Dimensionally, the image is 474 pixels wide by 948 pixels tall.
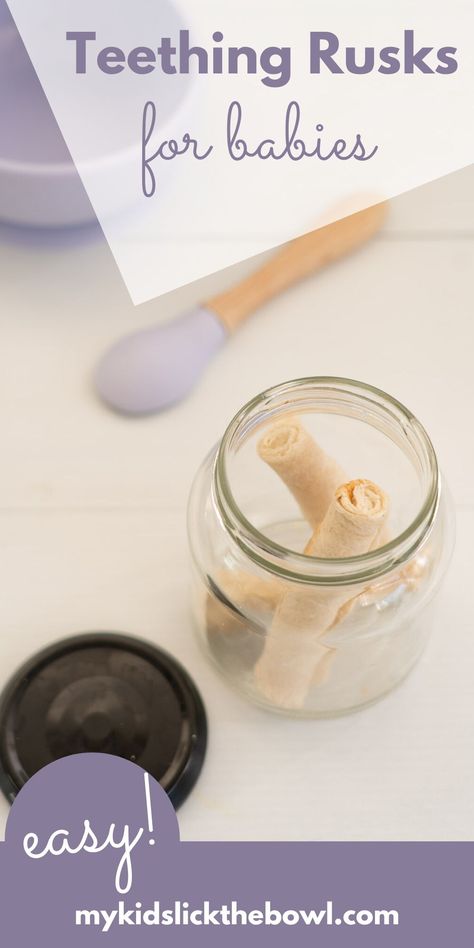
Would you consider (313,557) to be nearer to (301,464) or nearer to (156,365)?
(301,464)

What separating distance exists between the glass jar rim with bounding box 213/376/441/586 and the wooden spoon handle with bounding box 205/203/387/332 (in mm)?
159

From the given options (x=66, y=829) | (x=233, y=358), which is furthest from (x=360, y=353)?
(x=66, y=829)

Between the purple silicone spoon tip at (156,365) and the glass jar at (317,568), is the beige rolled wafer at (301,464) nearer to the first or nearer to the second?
the glass jar at (317,568)

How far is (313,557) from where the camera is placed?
428 millimetres

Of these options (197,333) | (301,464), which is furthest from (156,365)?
(301,464)

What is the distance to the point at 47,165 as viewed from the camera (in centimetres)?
61

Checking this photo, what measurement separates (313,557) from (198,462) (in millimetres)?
182

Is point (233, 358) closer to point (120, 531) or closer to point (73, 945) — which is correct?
point (120, 531)

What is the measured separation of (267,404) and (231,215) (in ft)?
0.78

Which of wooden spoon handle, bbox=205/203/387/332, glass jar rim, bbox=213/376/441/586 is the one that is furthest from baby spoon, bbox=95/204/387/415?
glass jar rim, bbox=213/376/441/586

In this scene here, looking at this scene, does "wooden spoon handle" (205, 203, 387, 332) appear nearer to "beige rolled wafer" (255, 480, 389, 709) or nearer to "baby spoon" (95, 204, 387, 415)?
"baby spoon" (95, 204, 387, 415)

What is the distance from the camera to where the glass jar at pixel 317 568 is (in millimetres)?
449

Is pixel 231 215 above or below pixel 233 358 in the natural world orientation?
above

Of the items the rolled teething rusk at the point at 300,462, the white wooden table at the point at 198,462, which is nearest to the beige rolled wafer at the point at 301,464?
the rolled teething rusk at the point at 300,462
